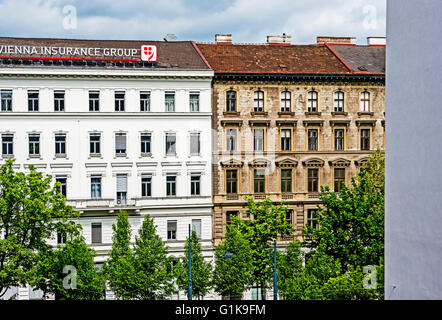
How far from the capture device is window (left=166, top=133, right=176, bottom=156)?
36.1 meters

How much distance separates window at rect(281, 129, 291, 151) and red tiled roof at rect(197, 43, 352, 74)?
161 inches

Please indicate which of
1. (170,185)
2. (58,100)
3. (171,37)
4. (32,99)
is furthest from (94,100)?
(171,37)

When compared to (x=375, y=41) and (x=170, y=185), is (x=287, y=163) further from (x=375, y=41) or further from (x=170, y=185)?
(x=375, y=41)

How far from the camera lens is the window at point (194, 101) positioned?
36344 millimetres

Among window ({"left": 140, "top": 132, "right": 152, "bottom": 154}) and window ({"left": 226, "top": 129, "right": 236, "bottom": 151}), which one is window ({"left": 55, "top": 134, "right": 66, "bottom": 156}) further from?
window ({"left": 226, "top": 129, "right": 236, "bottom": 151})

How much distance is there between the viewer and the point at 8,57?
112 feet

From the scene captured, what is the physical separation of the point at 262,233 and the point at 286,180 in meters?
7.06

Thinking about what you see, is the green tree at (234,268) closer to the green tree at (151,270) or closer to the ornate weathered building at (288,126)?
the green tree at (151,270)

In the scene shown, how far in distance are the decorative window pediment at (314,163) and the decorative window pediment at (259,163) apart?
2.61 meters
